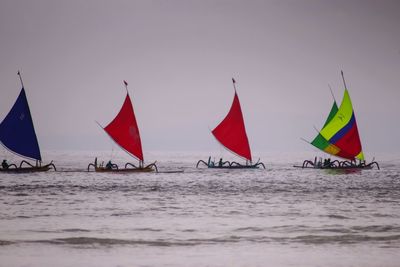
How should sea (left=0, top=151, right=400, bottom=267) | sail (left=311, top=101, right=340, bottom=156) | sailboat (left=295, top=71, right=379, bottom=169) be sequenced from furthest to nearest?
sail (left=311, top=101, right=340, bottom=156) → sailboat (left=295, top=71, right=379, bottom=169) → sea (left=0, top=151, right=400, bottom=267)

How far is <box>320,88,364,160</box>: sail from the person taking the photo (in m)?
74.6

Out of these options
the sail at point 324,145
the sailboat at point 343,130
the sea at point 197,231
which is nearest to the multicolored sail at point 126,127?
the sea at point 197,231

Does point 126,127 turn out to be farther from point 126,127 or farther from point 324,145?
point 324,145

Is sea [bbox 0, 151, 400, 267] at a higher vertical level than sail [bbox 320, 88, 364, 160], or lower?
lower

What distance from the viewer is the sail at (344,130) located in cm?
7462

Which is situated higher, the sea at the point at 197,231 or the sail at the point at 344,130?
the sail at the point at 344,130

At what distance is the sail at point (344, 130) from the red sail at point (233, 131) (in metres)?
11.0

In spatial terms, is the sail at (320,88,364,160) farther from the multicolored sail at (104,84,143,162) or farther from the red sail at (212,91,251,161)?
the multicolored sail at (104,84,143,162)

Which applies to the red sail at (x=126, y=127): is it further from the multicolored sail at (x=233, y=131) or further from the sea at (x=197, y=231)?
the sea at (x=197, y=231)

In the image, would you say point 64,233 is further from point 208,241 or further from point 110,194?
point 110,194

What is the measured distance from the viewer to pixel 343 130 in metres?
75.0

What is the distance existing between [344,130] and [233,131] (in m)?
14.7

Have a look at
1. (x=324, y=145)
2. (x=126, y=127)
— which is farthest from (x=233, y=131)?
(x=126, y=127)

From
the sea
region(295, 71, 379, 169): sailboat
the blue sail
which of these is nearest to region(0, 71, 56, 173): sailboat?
the blue sail
